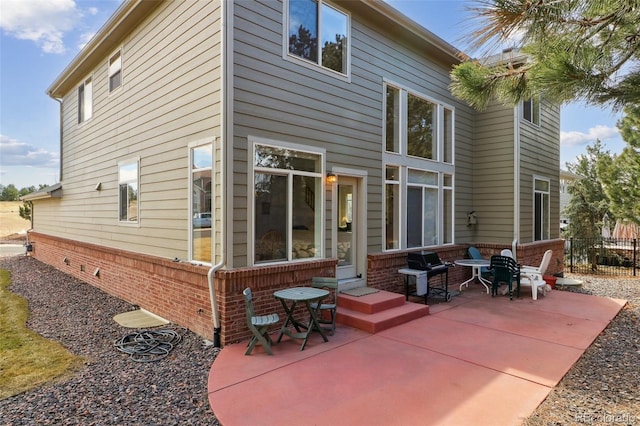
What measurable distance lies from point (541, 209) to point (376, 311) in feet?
25.2

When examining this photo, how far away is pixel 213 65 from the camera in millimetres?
5062

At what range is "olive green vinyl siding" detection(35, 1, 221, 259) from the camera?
5367mm

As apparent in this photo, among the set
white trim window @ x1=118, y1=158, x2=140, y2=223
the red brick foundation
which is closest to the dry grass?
the red brick foundation

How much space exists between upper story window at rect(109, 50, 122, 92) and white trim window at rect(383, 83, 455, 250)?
606cm

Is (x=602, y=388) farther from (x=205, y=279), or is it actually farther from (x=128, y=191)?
(x=128, y=191)

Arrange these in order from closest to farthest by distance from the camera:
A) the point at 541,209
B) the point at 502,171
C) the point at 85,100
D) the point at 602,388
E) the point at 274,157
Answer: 1. the point at 602,388
2. the point at 274,157
3. the point at 502,171
4. the point at 85,100
5. the point at 541,209

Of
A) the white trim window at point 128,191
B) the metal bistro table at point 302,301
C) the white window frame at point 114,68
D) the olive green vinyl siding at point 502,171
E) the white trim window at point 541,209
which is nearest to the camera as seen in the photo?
the metal bistro table at point 302,301

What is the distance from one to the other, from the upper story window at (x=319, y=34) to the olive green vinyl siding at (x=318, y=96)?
0.20 metres

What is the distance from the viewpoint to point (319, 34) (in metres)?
6.13

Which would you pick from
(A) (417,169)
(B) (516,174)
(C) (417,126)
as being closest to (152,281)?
(A) (417,169)

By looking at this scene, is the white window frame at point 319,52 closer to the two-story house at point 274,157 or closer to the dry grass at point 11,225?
the two-story house at point 274,157

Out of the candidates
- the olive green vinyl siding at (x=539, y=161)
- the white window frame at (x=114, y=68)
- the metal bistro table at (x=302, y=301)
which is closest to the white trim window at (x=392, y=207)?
the metal bistro table at (x=302, y=301)

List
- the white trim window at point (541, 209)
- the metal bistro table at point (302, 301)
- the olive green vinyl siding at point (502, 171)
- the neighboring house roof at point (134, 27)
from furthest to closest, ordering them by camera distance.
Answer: the white trim window at point (541, 209), the olive green vinyl siding at point (502, 171), the neighboring house roof at point (134, 27), the metal bistro table at point (302, 301)

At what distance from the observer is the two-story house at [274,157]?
5055 millimetres
